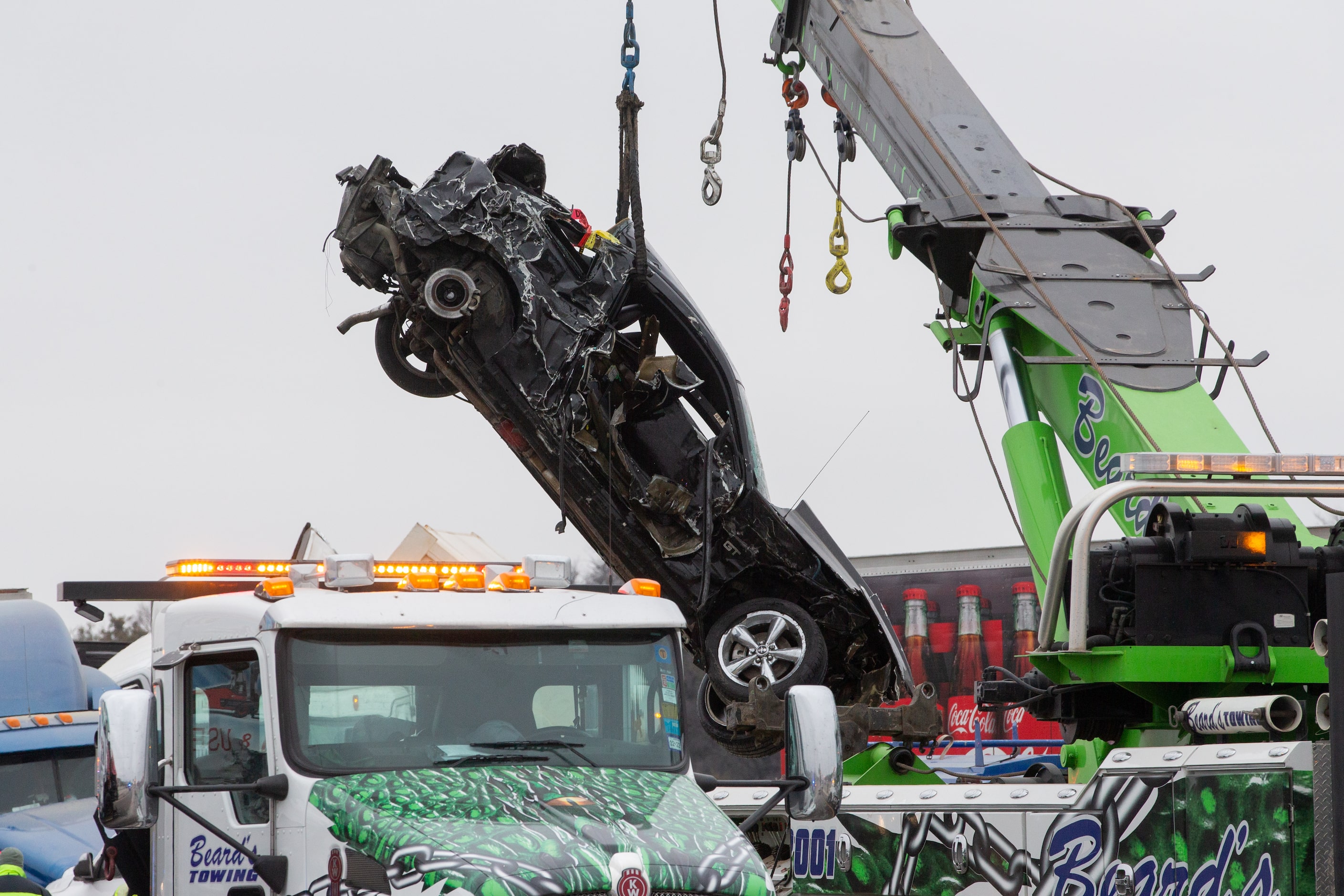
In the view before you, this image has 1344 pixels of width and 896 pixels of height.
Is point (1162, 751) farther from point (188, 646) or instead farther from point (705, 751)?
point (705, 751)

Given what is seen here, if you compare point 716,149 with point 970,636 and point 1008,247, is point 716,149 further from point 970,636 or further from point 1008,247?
point 970,636

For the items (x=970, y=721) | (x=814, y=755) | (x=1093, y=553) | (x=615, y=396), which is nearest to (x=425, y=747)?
(x=814, y=755)

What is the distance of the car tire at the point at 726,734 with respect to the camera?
10.2 m

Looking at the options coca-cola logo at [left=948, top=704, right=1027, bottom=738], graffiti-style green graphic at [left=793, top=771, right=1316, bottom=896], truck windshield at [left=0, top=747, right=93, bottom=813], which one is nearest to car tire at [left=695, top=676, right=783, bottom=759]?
graffiti-style green graphic at [left=793, top=771, right=1316, bottom=896]

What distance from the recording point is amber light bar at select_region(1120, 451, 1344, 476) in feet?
21.0

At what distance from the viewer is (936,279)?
9250mm

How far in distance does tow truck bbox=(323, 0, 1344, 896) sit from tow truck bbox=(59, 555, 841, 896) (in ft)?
5.16

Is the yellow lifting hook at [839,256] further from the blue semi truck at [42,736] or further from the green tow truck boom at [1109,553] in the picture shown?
the blue semi truck at [42,736]

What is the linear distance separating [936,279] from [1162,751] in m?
3.86

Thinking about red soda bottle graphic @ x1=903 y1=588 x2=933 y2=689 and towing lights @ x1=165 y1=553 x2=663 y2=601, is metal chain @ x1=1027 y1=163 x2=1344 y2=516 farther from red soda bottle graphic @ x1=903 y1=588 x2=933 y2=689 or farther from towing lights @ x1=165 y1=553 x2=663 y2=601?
red soda bottle graphic @ x1=903 y1=588 x2=933 y2=689

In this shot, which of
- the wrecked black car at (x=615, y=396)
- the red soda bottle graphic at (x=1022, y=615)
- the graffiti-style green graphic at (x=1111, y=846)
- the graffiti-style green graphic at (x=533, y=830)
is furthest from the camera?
the red soda bottle graphic at (x=1022, y=615)

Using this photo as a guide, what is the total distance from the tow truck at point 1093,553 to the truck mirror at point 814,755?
4.97 ft

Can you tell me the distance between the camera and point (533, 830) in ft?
14.5

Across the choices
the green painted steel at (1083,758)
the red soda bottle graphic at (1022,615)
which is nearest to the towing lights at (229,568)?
the green painted steel at (1083,758)
